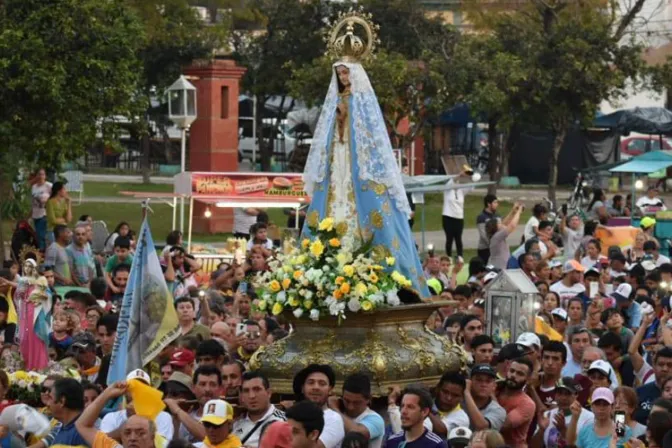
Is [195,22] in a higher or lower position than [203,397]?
higher

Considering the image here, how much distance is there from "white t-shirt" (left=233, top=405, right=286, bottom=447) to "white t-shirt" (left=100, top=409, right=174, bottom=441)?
0.41m

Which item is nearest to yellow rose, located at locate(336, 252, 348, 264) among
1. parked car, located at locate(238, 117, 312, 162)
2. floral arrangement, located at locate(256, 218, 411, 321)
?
floral arrangement, located at locate(256, 218, 411, 321)

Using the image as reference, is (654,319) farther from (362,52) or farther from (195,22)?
(195,22)

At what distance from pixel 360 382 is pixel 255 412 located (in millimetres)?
702

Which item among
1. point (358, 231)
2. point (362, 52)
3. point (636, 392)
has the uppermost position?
point (362, 52)

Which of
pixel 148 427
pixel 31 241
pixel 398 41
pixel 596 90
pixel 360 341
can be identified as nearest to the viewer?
pixel 148 427

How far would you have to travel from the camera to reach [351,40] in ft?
45.8

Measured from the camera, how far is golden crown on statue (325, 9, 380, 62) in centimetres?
1398

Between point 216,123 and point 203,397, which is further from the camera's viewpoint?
point 216,123

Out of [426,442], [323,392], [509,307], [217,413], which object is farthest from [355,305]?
[509,307]

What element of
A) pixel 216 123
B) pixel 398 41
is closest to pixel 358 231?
pixel 216 123

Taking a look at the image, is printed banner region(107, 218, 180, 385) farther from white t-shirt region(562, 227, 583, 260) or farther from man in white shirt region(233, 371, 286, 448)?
white t-shirt region(562, 227, 583, 260)

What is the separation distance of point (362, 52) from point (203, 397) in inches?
115

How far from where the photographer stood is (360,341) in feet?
44.1
